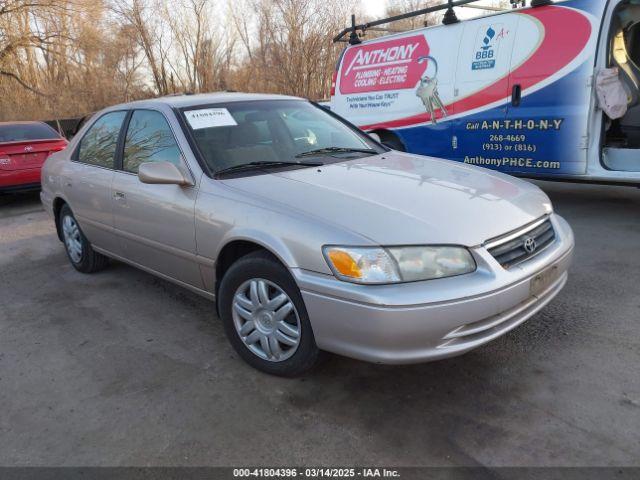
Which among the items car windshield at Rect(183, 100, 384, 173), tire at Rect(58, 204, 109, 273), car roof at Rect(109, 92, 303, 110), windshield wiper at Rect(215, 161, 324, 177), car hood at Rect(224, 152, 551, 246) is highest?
car roof at Rect(109, 92, 303, 110)

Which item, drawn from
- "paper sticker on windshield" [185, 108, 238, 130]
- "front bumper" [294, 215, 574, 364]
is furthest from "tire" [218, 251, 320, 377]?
"paper sticker on windshield" [185, 108, 238, 130]

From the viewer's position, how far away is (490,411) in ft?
8.41

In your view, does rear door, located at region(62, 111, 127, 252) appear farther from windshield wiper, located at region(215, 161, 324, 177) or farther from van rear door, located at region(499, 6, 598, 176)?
van rear door, located at region(499, 6, 598, 176)

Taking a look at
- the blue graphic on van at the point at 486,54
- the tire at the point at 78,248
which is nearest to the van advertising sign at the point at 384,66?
the blue graphic on van at the point at 486,54

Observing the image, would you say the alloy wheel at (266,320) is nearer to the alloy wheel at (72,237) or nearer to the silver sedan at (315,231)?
the silver sedan at (315,231)

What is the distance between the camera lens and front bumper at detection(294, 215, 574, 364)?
7.73ft

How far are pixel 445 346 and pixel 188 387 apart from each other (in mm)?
1417

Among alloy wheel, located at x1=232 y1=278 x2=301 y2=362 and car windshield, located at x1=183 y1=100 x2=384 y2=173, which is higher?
car windshield, located at x1=183 y1=100 x2=384 y2=173

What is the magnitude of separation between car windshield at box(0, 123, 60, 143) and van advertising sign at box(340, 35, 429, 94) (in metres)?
5.06

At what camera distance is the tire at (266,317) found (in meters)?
2.73

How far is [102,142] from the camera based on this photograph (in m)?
4.40

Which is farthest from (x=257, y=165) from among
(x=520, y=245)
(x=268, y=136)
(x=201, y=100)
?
(x=520, y=245)

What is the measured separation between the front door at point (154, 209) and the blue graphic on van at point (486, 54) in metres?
4.04

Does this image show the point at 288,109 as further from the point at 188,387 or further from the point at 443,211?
the point at 188,387
